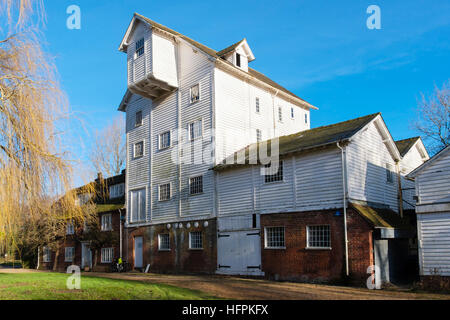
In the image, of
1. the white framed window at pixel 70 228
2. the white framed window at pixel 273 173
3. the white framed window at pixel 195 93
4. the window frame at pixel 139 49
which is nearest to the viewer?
the white framed window at pixel 273 173

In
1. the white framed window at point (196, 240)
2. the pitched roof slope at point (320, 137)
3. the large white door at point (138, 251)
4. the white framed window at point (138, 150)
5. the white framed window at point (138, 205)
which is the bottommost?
the large white door at point (138, 251)

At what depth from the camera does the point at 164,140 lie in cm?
2975

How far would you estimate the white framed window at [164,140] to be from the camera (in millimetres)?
29303

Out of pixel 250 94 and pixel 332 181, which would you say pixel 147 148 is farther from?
pixel 332 181

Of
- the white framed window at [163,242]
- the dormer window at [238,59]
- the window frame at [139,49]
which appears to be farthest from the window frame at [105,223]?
the dormer window at [238,59]

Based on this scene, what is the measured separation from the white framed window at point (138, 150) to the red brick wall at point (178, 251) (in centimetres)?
563

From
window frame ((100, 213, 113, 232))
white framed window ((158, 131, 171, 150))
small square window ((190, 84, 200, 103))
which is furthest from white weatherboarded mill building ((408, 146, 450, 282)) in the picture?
window frame ((100, 213, 113, 232))

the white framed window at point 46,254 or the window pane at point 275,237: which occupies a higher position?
the window pane at point 275,237

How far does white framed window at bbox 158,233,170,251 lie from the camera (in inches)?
1130

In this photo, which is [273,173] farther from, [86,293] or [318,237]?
[86,293]

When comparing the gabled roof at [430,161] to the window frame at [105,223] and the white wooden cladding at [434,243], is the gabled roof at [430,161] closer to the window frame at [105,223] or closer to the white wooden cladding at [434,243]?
the white wooden cladding at [434,243]
